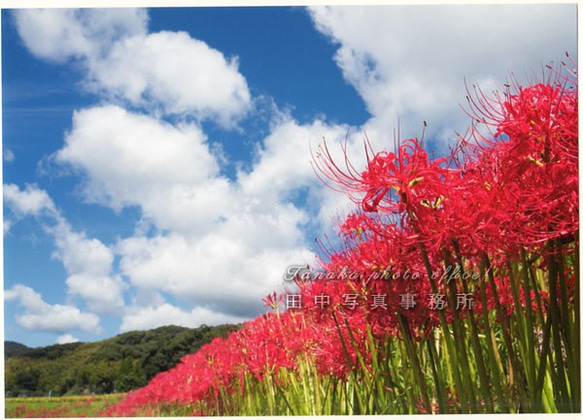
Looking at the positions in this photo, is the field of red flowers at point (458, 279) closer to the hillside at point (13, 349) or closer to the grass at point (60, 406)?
the grass at point (60, 406)

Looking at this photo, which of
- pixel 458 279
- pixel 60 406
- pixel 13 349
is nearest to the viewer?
pixel 458 279

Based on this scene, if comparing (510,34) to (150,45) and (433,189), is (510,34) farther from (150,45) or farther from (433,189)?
(150,45)

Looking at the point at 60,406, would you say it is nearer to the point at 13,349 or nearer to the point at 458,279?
the point at 13,349

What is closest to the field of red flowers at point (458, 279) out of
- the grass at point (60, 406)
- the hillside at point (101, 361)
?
the grass at point (60, 406)

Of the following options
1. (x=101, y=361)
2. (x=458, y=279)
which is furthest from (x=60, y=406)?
(x=458, y=279)

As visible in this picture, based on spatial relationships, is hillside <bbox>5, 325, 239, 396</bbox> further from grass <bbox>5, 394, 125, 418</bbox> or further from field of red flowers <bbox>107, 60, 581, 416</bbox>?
field of red flowers <bbox>107, 60, 581, 416</bbox>
